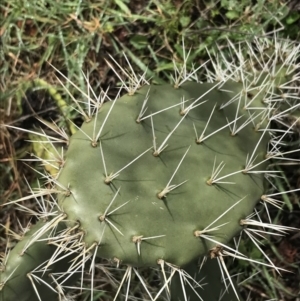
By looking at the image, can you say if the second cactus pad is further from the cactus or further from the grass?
the grass

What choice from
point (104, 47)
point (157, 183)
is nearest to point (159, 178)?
point (157, 183)

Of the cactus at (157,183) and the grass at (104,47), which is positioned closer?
the cactus at (157,183)

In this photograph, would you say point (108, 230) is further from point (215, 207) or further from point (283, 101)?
point (283, 101)

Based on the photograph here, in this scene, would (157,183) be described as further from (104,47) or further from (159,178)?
(104,47)

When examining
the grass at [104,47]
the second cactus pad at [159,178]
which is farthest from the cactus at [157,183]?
the grass at [104,47]

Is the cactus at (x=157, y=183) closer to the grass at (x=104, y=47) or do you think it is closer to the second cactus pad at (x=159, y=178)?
the second cactus pad at (x=159, y=178)

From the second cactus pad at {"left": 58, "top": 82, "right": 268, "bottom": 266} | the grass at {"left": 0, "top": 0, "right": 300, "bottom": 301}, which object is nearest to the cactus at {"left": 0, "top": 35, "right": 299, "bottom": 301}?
the second cactus pad at {"left": 58, "top": 82, "right": 268, "bottom": 266}

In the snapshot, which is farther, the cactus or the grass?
the grass
